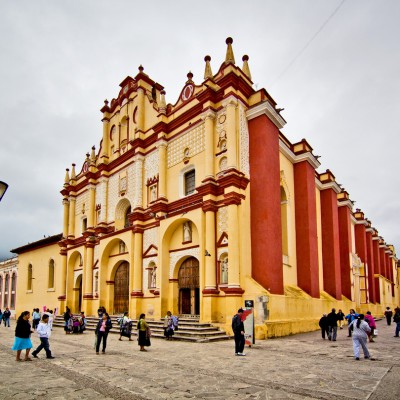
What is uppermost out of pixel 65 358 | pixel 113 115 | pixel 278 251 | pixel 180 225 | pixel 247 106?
pixel 113 115

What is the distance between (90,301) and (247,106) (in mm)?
16767

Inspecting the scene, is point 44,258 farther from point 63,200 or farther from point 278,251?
point 278,251

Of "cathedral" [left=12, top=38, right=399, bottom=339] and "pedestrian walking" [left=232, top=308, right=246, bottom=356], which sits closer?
"pedestrian walking" [left=232, top=308, right=246, bottom=356]

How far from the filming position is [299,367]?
924cm

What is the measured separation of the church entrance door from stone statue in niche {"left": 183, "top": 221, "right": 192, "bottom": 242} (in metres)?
1.06

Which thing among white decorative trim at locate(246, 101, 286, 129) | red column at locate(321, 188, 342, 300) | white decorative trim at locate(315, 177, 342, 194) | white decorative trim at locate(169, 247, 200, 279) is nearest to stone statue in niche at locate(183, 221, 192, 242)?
white decorative trim at locate(169, 247, 200, 279)

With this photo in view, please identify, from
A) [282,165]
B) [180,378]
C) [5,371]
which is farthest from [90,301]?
[180,378]

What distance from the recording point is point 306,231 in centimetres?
2250

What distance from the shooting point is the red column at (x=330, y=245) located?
2559cm

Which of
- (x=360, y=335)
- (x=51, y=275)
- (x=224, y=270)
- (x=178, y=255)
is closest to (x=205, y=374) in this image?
(x=360, y=335)

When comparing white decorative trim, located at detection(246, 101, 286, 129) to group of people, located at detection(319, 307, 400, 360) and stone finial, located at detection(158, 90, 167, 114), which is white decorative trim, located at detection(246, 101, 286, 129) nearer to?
stone finial, located at detection(158, 90, 167, 114)

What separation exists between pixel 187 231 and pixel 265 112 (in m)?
7.15

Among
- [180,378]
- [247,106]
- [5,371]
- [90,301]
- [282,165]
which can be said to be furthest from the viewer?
[90,301]

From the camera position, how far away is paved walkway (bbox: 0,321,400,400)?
6.79m
